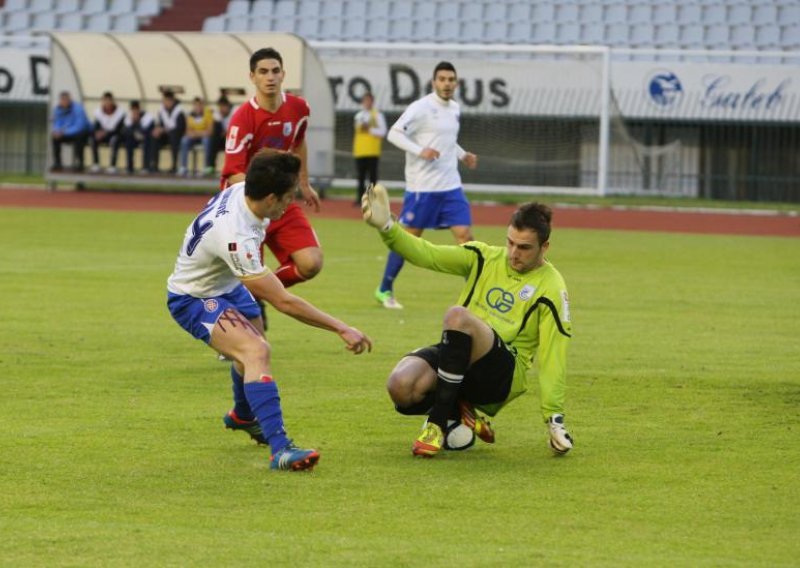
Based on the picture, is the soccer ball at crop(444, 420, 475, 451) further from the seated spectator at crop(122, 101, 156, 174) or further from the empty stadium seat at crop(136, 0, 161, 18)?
the empty stadium seat at crop(136, 0, 161, 18)

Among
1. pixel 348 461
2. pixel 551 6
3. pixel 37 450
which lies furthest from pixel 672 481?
pixel 551 6

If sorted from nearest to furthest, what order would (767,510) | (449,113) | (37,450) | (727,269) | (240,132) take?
(767,510) < (37,450) < (240,132) < (449,113) < (727,269)

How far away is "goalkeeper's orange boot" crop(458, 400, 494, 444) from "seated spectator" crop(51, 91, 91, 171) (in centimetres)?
2427

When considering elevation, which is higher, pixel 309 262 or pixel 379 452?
pixel 309 262

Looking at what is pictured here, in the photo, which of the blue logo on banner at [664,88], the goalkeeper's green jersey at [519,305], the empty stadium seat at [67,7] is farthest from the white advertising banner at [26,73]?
the goalkeeper's green jersey at [519,305]

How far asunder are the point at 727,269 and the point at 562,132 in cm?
1308

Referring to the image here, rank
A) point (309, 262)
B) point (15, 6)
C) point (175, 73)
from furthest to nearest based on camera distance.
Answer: point (15, 6), point (175, 73), point (309, 262)

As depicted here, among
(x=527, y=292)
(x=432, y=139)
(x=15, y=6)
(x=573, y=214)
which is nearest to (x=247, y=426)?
(x=527, y=292)

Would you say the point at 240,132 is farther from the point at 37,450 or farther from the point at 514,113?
the point at 514,113

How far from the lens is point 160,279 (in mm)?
15844

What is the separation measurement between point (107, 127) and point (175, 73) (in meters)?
1.92

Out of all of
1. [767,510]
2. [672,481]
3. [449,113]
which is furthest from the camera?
[449,113]

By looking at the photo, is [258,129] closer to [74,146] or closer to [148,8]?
[74,146]

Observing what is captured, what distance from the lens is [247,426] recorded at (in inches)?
295
